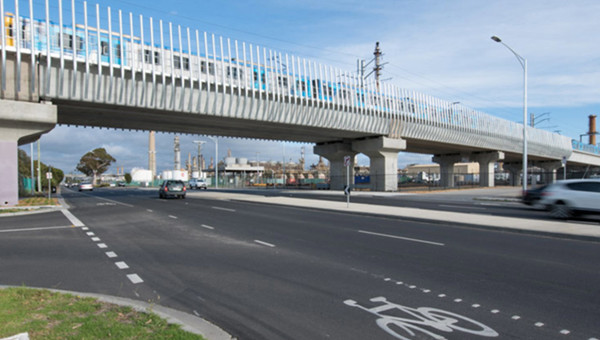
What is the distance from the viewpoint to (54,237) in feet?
39.2

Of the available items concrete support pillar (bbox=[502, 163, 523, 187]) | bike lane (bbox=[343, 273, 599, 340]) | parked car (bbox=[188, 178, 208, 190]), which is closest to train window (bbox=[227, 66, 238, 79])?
bike lane (bbox=[343, 273, 599, 340])

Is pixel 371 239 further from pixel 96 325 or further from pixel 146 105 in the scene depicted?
pixel 146 105

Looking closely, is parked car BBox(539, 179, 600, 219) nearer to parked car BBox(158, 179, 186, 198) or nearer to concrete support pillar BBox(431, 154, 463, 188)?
parked car BBox(158, 179, 186, 198)

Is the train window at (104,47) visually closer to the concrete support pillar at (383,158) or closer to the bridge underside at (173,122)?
the bridge underside at (173,122)

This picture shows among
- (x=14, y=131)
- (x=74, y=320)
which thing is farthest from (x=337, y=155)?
(x=74, y=320)

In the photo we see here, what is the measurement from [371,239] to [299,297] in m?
5.41

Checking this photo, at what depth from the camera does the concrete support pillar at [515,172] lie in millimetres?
75875

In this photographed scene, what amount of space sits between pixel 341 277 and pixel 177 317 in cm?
302

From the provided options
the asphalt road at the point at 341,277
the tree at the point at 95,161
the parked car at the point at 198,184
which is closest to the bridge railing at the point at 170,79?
the asphalt road at the point at 341,277

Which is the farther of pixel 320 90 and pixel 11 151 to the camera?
pixel 320 90

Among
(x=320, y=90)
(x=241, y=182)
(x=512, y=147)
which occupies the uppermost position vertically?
(x=320, y=90)

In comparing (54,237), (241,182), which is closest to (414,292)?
(54,237)

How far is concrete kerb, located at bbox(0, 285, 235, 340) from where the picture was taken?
4.34 m

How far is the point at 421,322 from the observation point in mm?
4750
